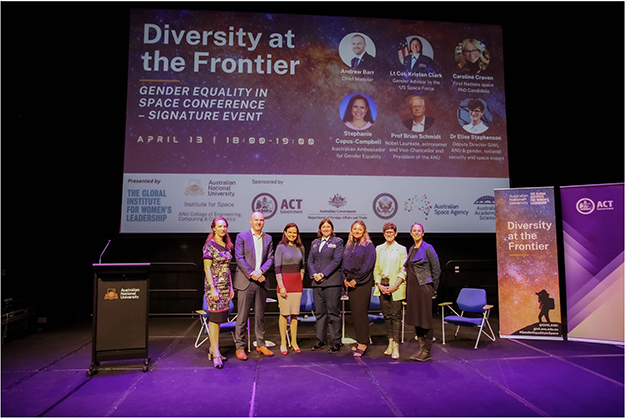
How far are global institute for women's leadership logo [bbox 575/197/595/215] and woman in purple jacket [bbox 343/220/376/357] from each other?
2.86 meters

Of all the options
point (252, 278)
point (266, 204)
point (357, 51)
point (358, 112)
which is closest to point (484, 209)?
point (358, 112)

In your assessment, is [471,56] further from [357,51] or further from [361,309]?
[361,309]

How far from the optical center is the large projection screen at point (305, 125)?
598cm

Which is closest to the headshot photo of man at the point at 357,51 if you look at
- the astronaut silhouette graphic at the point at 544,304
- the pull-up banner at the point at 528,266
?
the pull-up banner at the point at 528,266

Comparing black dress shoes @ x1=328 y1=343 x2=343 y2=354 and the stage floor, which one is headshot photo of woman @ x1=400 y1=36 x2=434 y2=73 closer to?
the stage floor

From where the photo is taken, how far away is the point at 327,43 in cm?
632

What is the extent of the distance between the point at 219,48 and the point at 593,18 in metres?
6.51

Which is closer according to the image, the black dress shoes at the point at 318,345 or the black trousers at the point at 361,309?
the black trousers at the point at 361,309

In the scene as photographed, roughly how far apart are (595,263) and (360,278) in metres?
3.04

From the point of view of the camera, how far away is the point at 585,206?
15.7 feet

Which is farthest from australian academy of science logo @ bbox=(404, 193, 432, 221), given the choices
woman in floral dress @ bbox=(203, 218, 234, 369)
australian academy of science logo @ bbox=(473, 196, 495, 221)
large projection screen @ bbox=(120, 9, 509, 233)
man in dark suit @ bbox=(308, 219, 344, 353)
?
woman in floral dress @ bbox=(203, 218, 234, 369)

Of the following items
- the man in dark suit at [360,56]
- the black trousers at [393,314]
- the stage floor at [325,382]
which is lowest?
the stage floor at [325,382]

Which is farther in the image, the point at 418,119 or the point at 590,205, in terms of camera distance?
the point at 418,119

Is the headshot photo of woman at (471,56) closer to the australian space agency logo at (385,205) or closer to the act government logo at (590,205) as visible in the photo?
the australian space agency logo at (385,205)
